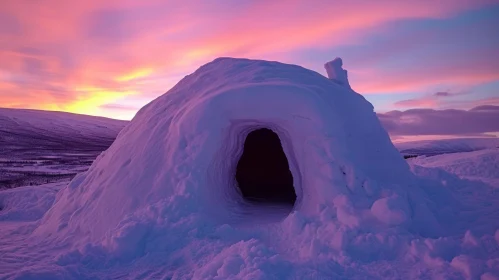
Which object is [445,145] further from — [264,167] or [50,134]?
[50,134]

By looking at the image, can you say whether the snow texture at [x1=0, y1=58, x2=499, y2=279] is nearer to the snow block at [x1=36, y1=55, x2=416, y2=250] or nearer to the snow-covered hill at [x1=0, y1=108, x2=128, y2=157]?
the snow block at [x1=36, y1=55, x2=416, y2=250]

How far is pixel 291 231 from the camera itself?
5574 mm

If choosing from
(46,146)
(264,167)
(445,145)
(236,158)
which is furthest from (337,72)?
(445,145)

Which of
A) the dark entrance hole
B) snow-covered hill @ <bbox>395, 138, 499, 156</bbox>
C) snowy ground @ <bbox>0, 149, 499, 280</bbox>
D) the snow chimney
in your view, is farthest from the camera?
snow-covered hill @ <bbox>395, 138, 499, 156</bbox>

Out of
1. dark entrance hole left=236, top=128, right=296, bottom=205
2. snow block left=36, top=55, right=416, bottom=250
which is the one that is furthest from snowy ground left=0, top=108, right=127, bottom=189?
snow block left=36, top=55, right=416, bottom=250

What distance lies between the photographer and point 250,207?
7832mm

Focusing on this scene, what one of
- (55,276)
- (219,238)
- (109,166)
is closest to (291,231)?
(219,238)

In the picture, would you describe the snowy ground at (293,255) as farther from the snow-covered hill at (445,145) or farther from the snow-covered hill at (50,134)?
the snow-covered hill at (445,145)

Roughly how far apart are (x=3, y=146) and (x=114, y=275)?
160 feet

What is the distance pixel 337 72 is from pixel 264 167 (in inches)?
169

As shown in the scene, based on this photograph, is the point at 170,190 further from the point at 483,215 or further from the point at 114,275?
the point at 483,215

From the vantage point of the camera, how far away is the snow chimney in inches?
371

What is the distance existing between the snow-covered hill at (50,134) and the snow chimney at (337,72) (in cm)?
3880

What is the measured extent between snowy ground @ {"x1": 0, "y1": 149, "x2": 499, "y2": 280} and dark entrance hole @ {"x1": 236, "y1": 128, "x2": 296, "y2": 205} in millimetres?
4646
